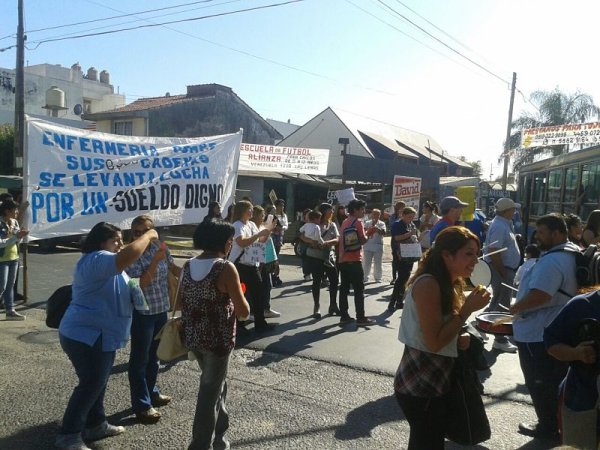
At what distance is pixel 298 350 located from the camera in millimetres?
6309

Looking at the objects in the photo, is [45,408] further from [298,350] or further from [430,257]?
[430,257]

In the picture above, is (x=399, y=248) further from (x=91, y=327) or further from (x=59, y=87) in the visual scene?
(x=59, y=87)

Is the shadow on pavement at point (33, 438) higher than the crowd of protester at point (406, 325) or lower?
lower

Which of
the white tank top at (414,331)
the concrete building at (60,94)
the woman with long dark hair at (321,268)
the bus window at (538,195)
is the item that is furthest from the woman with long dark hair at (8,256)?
the concrete building at (60,94)

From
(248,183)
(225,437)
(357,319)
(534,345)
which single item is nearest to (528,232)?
(357,319)

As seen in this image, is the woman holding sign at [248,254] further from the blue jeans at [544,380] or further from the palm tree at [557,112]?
the palm tree at [557,112]

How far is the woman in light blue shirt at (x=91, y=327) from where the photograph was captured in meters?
3.57

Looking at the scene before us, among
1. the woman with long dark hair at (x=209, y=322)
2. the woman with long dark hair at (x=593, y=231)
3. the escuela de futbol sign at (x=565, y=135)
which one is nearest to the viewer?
the woman with long dark hair at (x=209, y=322)

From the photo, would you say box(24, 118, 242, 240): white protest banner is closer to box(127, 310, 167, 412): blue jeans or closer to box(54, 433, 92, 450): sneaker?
box(127, 310, 167, 412): blue jeans

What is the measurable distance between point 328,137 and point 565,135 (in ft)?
45.4

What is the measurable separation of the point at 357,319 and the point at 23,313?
15.7ft

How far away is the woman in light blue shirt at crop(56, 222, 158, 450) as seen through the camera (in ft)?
11.7

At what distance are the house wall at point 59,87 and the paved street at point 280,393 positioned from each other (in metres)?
31.9

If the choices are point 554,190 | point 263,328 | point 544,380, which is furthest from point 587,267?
point 554,190
